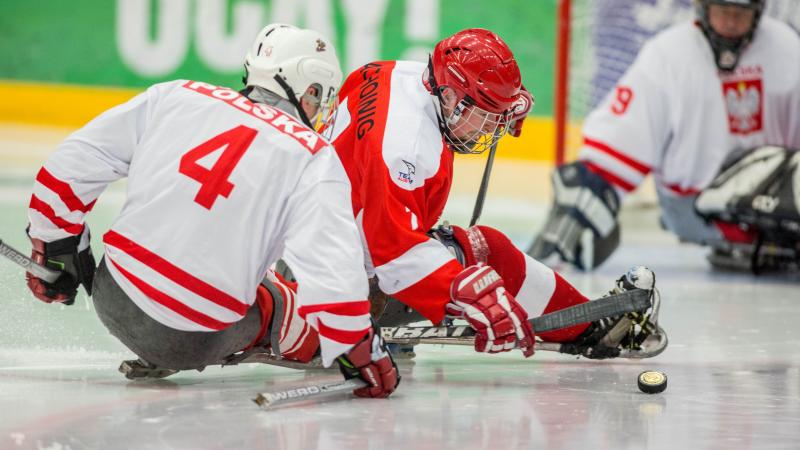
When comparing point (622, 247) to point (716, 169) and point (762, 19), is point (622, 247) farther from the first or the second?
point (762, 19)

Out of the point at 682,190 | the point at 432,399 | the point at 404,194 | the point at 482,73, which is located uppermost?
the point at 482,73

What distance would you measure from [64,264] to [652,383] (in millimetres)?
1250

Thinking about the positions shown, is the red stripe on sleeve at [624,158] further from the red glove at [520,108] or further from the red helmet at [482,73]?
the red helmet at [482,73]

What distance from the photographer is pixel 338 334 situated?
8.27 ft

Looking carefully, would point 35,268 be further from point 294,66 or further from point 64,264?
point 294,66

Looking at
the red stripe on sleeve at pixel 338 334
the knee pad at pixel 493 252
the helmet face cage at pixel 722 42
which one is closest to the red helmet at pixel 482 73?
the knee pad at pixel 493 252

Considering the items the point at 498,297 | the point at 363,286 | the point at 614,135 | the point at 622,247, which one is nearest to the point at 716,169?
the point at 614,135

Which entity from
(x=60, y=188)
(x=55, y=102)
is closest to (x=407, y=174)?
(x=60, y=188)

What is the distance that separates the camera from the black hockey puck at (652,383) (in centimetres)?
286

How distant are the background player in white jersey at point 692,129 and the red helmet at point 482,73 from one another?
2.12m

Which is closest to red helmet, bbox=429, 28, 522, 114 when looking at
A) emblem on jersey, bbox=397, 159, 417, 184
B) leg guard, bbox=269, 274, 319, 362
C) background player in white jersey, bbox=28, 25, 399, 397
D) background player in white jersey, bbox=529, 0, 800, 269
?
emblem on jersey, bbox=397, 159, 417, 184

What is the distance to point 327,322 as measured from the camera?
2.51m

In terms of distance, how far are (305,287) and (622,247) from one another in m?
3.52

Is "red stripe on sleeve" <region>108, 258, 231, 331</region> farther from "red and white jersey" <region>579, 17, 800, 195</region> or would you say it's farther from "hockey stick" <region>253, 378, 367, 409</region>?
"red and white jersey" <region>579, 17, 800, 195</region>
